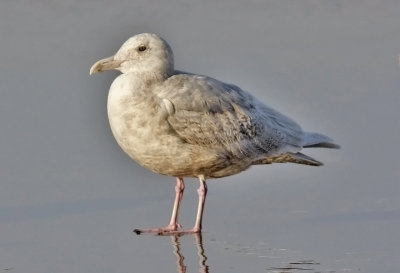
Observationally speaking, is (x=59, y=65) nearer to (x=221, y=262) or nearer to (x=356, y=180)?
(x=356, y=180)

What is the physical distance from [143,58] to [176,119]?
0.51 m

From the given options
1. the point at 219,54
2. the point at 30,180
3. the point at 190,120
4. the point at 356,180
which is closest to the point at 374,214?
the point at 356,180

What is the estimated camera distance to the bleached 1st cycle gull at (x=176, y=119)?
857 centimetres

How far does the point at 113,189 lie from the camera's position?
364 inches

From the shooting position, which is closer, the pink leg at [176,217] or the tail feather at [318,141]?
the pink leg at [176,217]

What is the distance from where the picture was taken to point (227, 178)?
392 inches

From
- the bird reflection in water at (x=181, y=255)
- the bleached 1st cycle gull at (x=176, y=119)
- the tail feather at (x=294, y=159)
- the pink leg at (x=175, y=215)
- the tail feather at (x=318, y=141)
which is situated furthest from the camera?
the tail feather at (x=318, y=141)

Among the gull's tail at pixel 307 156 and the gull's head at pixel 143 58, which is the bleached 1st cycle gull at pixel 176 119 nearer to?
the gull's head at pixel 143 58

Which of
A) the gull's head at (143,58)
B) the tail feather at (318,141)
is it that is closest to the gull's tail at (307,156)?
the tail feather at (318,141)

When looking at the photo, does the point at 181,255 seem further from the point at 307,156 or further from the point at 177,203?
the point at 307,156

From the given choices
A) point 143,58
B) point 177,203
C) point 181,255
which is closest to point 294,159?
point 177,203

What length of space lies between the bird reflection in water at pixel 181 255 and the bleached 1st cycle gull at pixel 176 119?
0.33 ft

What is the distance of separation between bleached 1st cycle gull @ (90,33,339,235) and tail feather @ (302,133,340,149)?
1.58 feet

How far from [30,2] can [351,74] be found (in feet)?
11.9
